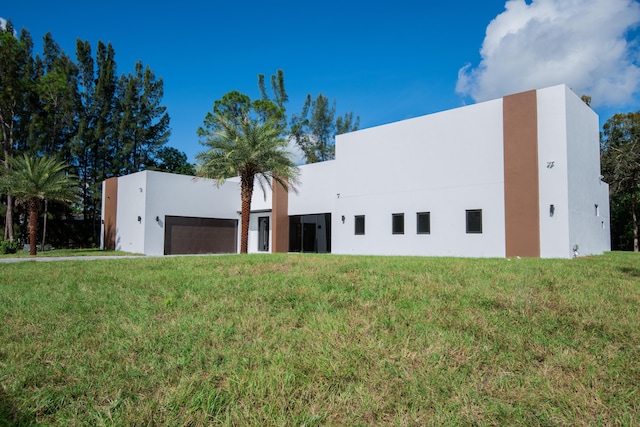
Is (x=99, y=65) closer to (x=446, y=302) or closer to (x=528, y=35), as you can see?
(x=528, y=35)

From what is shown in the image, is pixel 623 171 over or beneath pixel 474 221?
over

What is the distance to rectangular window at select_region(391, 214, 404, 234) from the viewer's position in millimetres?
19578

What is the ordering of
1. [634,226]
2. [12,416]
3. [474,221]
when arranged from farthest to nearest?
1. [634,226]
2. [474,221]
3. [12,416]

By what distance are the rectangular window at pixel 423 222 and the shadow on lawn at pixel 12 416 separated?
17.0 m

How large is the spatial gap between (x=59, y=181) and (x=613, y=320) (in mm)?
26471

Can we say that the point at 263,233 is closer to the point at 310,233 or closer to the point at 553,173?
the point at 310,233

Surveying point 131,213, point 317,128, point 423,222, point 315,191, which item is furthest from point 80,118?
point 423,222

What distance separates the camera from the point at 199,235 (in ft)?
90.6

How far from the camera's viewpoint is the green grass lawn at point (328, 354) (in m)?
3.06

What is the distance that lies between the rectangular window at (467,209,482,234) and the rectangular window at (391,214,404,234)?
3.25 metres

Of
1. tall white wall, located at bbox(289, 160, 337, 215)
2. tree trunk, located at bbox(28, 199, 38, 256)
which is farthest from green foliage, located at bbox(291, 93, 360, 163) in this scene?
tree trunk, located at bbox(28, 199, 38, 256)

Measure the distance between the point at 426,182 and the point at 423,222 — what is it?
72.9 inches

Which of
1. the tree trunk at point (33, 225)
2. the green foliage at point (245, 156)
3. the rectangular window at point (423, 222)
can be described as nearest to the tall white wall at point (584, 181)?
the rectangular window at point (423, 222)

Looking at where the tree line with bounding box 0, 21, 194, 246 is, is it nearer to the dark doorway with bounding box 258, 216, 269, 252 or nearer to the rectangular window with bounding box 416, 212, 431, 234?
the dark doorway with bounding box 258, 216, 269, 252
